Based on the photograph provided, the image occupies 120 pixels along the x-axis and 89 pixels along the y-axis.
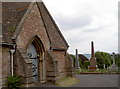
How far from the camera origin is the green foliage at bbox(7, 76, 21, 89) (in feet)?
43.0

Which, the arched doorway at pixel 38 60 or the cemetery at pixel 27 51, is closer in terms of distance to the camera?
the cemetery at pixel 27 51

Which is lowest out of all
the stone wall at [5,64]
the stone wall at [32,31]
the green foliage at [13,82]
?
the green foliage at [13,82]

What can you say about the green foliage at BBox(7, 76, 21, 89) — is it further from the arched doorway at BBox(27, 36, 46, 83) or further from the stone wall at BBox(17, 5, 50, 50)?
the arched doorway at BBox(27, 36, 46, 83)

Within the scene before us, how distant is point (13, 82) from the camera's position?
1318 centimetres

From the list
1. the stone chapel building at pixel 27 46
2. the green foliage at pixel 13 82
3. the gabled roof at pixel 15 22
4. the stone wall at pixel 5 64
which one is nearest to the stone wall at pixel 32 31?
the stone chapel building at pixel 27 46

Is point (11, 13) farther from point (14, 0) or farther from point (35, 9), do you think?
point (14, 0)

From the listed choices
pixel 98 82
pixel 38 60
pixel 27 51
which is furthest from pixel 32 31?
pixel 98 82

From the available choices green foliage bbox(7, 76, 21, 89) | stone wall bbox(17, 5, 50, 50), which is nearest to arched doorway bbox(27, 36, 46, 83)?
stone wall bbox(17, 5, 50, 50)

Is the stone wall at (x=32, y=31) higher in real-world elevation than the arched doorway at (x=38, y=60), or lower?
higher

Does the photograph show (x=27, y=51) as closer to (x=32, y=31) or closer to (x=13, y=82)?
(x=32, y=31)

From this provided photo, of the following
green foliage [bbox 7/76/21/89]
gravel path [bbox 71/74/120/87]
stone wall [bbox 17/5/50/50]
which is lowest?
gravel path [bbox 71/74/120/87]

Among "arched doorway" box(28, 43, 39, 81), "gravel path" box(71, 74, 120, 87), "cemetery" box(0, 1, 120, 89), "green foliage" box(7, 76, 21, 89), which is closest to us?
"green foliage" box(7, 76, 21, 89)

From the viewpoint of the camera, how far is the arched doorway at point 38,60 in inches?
659

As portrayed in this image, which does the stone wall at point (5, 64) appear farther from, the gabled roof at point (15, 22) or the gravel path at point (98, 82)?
the gravel path at point (98, 82)
